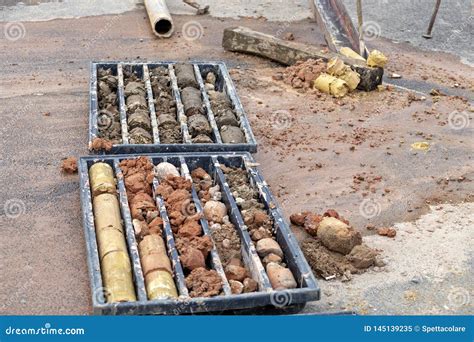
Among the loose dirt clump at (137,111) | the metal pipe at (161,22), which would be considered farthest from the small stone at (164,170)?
the metal pipe at (161,22)

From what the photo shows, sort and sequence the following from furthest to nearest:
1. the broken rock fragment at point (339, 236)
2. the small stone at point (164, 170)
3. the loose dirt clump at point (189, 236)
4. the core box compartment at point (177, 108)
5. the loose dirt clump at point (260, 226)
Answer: the core box compartment at point (177, 108) < the small stone at point (164, 170) < the broken rock fragment at point (339, 236) < the loose dirt clump at point (260, 226) < the loose dirt clump at point (189, 236)

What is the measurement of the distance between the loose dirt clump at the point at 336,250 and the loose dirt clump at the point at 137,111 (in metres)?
2.70

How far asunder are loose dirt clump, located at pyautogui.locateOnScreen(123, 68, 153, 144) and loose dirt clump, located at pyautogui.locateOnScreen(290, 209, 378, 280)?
2.70m

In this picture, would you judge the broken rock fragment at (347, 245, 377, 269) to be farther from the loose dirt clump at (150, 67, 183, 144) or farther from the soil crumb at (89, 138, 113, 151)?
the soil crumb at (89, 138, 113, 151)

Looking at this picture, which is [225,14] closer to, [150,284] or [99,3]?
[99,3]

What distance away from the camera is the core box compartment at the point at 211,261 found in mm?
6520

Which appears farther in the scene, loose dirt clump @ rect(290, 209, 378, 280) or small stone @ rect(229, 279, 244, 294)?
loose dirt clump @ rect(290, 209, 378, 280)

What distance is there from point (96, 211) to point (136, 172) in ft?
2.96

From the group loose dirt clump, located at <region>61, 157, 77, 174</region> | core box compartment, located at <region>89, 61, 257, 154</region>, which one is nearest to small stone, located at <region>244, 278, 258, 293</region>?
core box compartment, located at <region>89, 61, 257, 154</region>

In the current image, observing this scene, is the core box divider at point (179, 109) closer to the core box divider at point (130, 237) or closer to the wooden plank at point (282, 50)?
the core box divider at point (130, 237)

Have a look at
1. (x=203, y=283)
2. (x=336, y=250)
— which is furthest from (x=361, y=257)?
(x=203, y=283)

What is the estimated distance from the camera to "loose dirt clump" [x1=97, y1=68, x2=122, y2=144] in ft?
31.6

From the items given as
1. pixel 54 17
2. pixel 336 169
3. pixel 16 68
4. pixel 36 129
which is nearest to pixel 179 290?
pixel 336 169

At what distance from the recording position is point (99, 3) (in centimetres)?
1512
